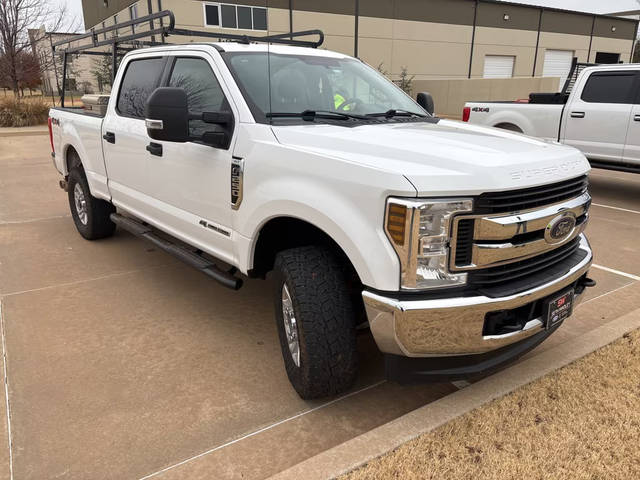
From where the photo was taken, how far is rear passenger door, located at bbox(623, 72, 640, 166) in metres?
7.79

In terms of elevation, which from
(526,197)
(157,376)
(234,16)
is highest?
(234,16)

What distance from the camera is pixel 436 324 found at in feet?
7.55

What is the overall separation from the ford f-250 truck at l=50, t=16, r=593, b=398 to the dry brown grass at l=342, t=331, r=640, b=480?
30 centimetres

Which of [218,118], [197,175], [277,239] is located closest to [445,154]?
[277,239]

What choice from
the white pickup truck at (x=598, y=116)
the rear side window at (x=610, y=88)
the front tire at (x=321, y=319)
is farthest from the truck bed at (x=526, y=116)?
the front tire at (x=321, y=319)

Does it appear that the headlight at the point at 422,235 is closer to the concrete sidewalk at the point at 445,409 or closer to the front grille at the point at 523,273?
the front grille at the point at 523,273

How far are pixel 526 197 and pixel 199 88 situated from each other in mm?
2330

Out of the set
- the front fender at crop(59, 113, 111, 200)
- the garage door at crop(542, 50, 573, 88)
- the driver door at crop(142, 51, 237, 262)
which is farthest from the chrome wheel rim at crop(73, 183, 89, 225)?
the garage door at crop(542, 50, 573, 88)

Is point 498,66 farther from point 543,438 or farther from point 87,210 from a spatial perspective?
point 543,438

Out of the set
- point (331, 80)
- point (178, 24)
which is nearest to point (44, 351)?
point (331, 80)

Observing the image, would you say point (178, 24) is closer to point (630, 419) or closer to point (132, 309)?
point (132, 309)

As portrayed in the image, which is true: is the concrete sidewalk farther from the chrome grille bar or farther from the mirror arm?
the mirror arm

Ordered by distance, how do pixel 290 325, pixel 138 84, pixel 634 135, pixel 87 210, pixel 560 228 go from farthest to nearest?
pixel 634 135
pixel 87 210
pixel 138 84
pixel 290 325
pixel 560 228

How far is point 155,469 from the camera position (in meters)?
2.44
